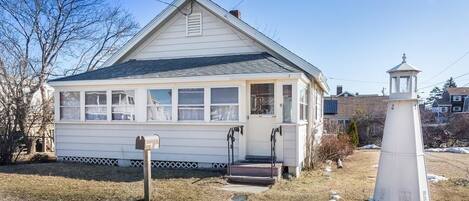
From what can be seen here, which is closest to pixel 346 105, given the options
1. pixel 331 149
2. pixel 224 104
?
pixel 331 149

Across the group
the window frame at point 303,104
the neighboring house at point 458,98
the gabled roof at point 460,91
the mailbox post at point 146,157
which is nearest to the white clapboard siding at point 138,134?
the window frame at point 303,104

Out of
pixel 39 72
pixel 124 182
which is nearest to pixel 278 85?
pixel 124 182

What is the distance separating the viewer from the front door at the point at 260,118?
9719mm

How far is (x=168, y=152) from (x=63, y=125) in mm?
3838

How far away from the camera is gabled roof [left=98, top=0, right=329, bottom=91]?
1059 cm

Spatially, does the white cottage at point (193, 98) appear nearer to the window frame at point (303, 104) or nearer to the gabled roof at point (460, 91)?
the window frame at point (303, 104)

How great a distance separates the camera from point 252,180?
8.53 metres

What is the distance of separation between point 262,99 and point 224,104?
3.53 ft

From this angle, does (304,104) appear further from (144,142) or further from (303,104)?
(144,142)

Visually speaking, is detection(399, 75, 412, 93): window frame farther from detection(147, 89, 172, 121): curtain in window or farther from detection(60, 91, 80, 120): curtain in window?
detection(60, 91, 80, 120): curtain in window

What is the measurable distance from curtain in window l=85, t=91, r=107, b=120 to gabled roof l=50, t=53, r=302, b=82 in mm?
524

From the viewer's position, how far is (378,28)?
15.3m

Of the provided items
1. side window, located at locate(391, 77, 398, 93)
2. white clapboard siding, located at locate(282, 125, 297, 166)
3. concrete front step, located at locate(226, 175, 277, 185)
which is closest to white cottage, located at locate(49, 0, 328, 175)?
white clapboard siding, located at locate(282, 125, 297, 166)

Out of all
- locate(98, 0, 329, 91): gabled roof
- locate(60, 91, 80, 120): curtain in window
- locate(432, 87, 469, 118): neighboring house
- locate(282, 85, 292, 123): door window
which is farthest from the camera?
locate(432, 87, 469, 118): neighboring house
